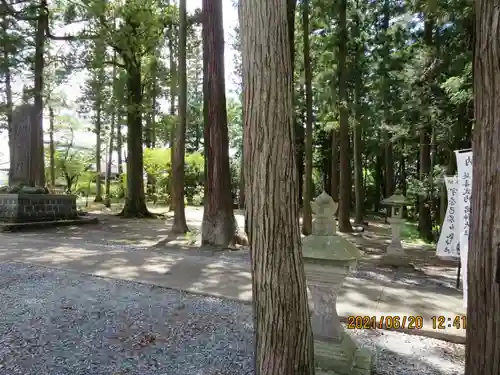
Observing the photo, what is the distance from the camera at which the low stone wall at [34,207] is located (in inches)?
392

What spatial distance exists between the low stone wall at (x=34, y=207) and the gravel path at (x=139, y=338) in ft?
20.9

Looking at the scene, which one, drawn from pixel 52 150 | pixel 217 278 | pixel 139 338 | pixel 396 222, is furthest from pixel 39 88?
pixel 139 338

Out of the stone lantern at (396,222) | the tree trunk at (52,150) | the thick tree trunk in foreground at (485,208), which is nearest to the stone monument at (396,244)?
the stone lantern at (396,222)

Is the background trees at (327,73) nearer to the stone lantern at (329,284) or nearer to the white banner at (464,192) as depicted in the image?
the white banner at (464,192)

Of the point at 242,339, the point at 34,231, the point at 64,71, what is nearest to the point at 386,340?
the point at 242,339

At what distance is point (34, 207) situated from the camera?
34.2ft

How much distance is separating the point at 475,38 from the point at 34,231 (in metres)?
10.5

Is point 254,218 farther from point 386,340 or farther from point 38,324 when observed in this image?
point 38,324

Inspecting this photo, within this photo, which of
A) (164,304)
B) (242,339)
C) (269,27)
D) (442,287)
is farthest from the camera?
(442,287)

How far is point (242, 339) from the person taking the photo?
10.8 feet

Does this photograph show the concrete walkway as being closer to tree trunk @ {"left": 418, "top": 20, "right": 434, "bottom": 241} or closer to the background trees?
the background trees

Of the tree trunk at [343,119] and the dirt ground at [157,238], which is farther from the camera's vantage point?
the tree trunk at [343,119]

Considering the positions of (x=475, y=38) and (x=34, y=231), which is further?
(x=34, y=231)

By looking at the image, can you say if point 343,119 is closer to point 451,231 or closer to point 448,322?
→ point 451,231
